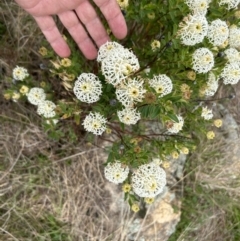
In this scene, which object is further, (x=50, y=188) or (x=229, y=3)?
(x=50, y=188)

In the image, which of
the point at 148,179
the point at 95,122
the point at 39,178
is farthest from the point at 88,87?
the point at 39,178

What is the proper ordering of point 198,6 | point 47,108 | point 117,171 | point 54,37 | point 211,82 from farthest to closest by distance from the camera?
point 54,37
point 47,108
point 211,82
point 117,171
point 198,6

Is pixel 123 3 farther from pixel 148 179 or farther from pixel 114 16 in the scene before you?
pixel 148 179

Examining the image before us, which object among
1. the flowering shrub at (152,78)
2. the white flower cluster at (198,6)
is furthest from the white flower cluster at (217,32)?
the white flower cluster at (198,6)

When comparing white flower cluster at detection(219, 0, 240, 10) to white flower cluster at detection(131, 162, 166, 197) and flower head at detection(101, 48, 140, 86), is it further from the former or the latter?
white flower cluster at detection(131, 162, 166, 197)

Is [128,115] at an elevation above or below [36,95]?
below
